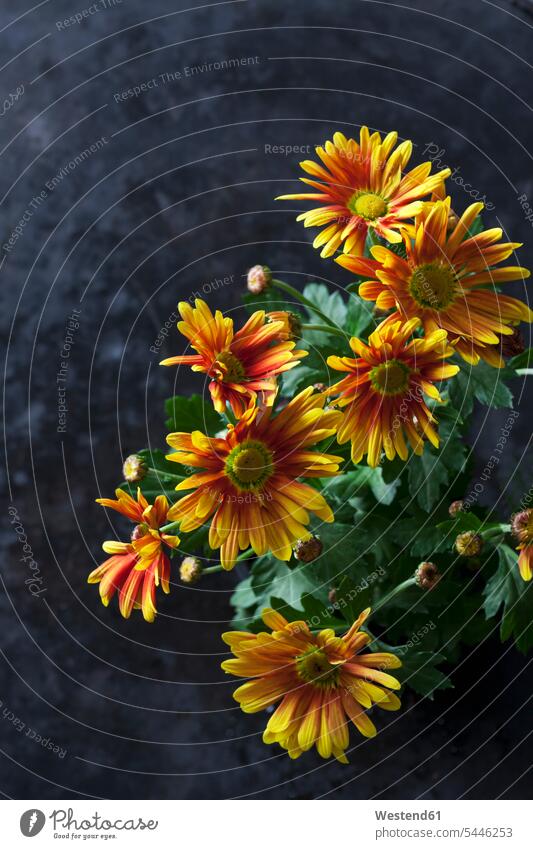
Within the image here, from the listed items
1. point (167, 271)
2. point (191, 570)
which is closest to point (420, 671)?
point (191, 570)

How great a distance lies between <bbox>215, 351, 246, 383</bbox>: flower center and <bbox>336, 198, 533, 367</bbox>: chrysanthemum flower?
Answer: 0.10 m

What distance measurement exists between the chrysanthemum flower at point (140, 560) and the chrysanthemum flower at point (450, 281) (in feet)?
0.70

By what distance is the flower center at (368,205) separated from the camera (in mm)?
753

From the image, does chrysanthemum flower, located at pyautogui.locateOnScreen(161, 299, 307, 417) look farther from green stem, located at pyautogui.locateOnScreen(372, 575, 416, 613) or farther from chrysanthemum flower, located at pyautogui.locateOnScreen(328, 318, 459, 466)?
green stem, located at pyautogui.locateOnScreen(372, 575, 416, 613)

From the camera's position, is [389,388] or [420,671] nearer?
[389,388]

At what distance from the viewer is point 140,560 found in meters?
0.70

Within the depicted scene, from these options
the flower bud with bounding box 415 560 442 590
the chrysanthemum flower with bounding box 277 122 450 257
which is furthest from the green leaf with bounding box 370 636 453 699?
the chrysanthemum flower with bounding box 277 122 450 257

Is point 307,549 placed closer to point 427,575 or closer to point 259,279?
point 427,575

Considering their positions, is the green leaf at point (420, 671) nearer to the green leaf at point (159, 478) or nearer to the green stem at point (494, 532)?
the green stem at point (494, 532)

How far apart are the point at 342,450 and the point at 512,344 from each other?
0.16 metres

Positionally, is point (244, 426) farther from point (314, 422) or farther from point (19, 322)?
point (19, 322)

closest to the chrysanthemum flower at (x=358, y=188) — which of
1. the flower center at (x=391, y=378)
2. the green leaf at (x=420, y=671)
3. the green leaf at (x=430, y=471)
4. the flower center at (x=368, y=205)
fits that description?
the flower center at (x=368, y=205)

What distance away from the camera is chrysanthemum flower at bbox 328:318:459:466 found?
67 cm
